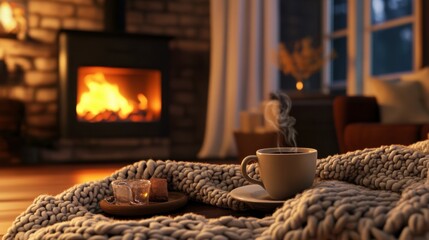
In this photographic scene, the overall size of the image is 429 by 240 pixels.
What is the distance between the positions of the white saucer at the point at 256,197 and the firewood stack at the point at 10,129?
326 cm

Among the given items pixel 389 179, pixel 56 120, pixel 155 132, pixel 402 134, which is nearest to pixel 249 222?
pixel 389 179

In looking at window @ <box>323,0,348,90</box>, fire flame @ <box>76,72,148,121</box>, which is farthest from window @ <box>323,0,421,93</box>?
fire flame @ <box>76,72,148,121</box>

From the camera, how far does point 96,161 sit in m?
3.96

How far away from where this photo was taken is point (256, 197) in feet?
2.49

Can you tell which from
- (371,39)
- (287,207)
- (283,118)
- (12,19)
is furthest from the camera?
(371,39)

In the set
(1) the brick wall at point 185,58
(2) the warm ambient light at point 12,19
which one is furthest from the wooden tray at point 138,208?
(1) the brick wall at point 185,58

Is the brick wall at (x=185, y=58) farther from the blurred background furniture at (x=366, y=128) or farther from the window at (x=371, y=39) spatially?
the blurred background furniture at (x=366, y=128)

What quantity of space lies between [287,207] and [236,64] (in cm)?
367

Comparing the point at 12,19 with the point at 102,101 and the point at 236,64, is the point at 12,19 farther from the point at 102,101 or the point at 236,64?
the point at 236,64

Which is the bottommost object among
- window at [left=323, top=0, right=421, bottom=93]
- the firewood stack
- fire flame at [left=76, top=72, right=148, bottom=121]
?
the firewood stack

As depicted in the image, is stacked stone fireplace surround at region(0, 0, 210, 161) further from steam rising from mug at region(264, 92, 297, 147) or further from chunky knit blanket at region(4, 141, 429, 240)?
chunky knit blanket at region(4, 141, 429, 240)

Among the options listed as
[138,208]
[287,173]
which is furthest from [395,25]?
[138,208]

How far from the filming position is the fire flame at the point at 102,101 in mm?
3711

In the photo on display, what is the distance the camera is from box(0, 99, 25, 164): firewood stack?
3639mm
